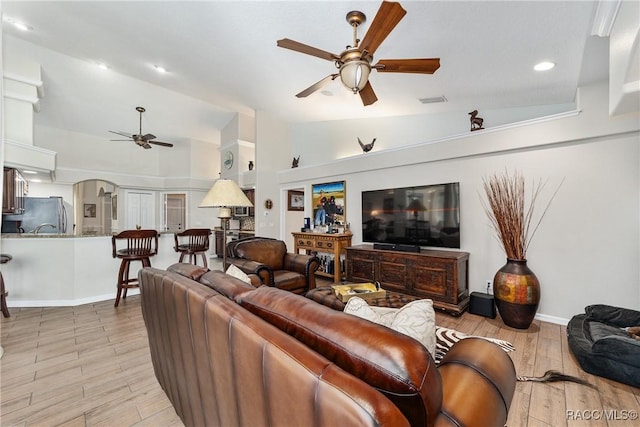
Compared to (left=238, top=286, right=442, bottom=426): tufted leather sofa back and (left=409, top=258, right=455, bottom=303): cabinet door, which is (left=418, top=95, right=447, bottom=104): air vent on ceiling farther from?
(left=238, top=286, right=442, bottom=426): tufted leather sofa back

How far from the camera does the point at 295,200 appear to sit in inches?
255

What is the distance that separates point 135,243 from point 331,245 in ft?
9.94

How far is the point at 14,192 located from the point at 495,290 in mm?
6453

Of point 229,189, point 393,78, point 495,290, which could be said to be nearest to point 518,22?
point 393,78

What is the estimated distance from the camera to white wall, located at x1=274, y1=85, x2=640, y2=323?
272cm

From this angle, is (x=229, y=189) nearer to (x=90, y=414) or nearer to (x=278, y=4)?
(x=278, y=4)

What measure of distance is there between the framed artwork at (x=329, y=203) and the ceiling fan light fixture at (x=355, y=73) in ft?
9.39

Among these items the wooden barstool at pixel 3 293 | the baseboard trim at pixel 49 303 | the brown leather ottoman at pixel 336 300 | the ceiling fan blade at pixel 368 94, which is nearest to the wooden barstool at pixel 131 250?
the baseboard trim at pixel 49 303

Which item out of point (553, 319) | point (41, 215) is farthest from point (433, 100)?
point (41, 215)

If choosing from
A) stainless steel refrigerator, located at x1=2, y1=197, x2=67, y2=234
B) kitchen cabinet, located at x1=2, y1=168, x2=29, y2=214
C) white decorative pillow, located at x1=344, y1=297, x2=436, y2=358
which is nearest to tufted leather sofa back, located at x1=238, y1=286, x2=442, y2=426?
white decorative pillow, located at x1=344, y1=297, x2=436, y2=358

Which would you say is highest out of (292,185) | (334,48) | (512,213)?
(334,48)

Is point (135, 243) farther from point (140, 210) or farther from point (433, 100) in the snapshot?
point (140, 210)

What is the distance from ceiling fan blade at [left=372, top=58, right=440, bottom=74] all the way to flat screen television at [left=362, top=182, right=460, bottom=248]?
185 centimetres

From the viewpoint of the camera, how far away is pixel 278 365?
0.73 metres
